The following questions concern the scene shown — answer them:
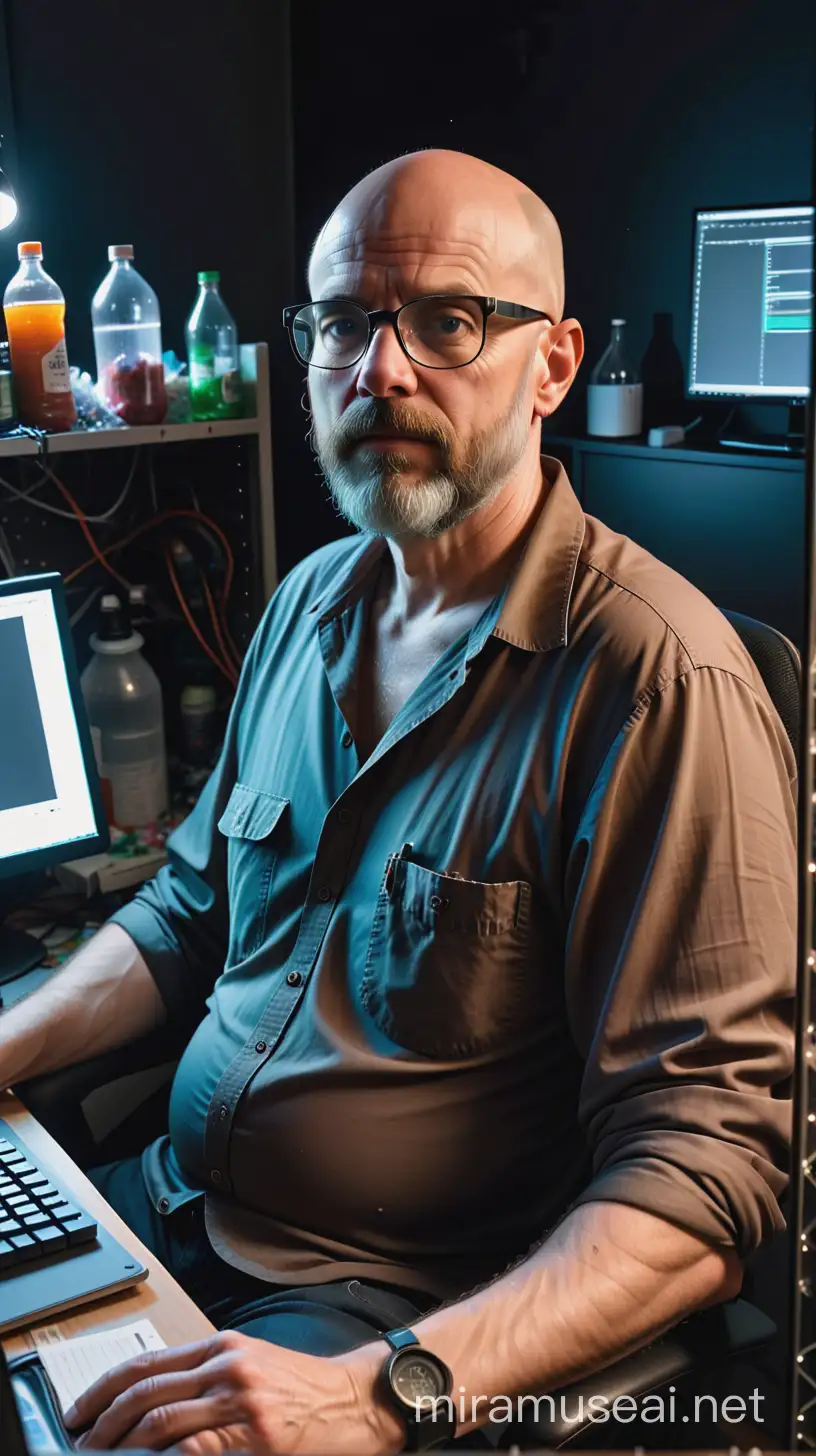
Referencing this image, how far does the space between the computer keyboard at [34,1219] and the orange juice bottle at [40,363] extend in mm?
1039

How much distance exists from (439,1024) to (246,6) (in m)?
2.01

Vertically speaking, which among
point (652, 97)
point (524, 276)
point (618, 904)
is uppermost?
point (652, 97)

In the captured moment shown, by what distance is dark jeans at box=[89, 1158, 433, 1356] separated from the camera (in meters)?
1.08

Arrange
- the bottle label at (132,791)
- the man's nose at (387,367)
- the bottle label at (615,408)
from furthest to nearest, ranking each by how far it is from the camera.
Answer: the bottle label at (615,408) < the bottle label at (132,791) < the man's nose at (387,367)

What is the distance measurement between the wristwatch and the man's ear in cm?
91

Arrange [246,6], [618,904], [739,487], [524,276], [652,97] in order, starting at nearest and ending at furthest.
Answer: [618,904], [524,276], [246,6], [739,487], [652,97]

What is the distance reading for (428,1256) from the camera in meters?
1.16

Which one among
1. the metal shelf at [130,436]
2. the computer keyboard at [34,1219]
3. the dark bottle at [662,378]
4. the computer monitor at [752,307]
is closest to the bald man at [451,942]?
the computer keyboard at [34,1219]

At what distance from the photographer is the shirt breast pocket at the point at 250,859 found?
1.36 meters

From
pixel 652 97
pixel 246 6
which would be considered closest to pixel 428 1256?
pixel 246 6

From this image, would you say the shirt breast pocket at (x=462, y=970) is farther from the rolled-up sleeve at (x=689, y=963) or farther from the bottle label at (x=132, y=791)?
the bottle label at (x=132, y=791)

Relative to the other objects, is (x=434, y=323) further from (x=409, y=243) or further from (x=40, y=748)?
(x=40, y=748)

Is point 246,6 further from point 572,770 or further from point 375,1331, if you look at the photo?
point 375,1331

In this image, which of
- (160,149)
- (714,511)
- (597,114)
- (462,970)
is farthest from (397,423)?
(597,114)
